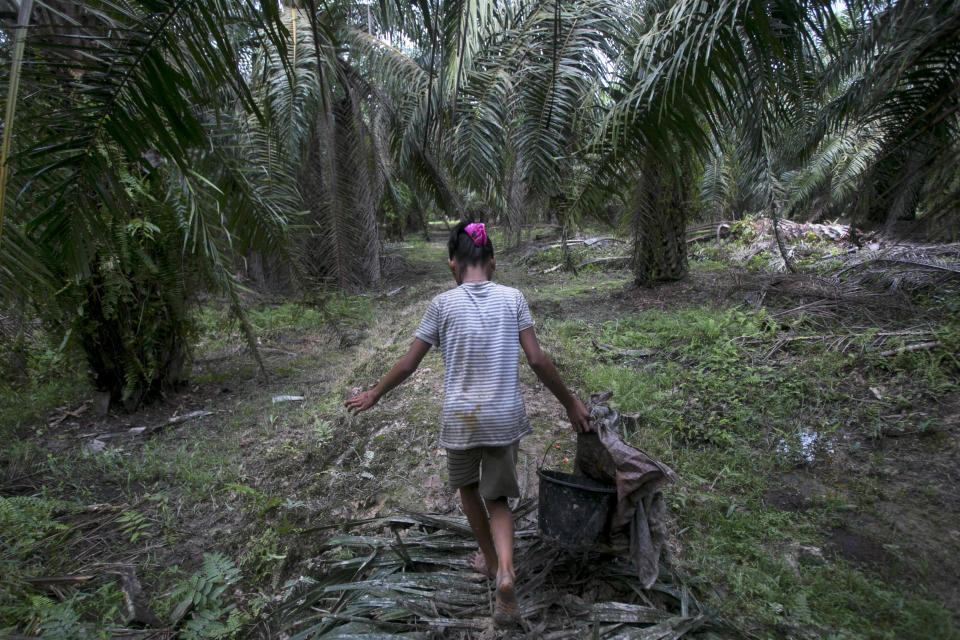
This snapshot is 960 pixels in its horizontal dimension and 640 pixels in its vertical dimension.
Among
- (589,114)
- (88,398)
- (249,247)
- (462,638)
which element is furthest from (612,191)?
(88,398)

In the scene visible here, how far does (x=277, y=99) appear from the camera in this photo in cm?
751

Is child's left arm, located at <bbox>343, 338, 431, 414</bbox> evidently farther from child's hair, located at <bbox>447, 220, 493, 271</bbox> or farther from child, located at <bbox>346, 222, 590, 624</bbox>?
child's hair, located at <bbox>447, 220, 493, 271</bbox>

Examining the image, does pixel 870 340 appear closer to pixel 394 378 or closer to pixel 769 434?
pixel 769 434

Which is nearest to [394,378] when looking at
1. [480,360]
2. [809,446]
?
[480,360]

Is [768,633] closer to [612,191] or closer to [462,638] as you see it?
[462,638]

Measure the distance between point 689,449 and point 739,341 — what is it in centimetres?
178

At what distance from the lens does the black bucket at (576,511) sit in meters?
2.17

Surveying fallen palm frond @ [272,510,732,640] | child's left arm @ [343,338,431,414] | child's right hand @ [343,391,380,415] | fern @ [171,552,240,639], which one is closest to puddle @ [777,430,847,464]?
fallen palm frond @ [272,510,732,640]

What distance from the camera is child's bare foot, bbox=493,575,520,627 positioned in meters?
2.05

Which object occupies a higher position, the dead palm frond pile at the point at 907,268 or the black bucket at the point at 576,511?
the dead palm frond pile at the point at 907,268

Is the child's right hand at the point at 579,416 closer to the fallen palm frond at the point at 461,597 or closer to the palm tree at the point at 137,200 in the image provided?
Answer: the fallen palm frond at the point at 461,597

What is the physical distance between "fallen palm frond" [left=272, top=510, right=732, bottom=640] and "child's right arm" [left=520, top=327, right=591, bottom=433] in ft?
2.25

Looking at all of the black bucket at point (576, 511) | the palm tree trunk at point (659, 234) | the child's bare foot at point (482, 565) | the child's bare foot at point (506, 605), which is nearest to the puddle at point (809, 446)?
the black bucket at point (576, 511)

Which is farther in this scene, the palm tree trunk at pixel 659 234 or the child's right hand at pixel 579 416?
the palm tree trunk at pixel 659 234
